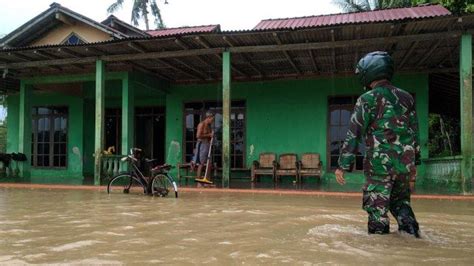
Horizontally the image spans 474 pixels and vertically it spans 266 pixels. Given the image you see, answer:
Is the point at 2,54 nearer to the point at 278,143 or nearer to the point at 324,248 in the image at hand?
the point at 278,143

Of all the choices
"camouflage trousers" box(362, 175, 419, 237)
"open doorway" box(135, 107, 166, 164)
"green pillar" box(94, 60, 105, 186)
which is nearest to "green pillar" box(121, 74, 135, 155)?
"green pillar" box(94, 60, 105, 186)

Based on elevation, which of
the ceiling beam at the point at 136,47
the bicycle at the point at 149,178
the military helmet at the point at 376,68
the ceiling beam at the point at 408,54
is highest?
the ceiling beam at the point at 136,47

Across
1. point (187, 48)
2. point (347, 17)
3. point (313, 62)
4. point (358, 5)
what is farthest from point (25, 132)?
point (358, 5)

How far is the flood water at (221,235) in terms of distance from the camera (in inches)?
122

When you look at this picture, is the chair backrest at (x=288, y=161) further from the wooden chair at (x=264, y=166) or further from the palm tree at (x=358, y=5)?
the palm tree at (x=358, y=5)

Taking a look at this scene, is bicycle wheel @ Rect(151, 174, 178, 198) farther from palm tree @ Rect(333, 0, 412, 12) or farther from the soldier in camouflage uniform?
palm tree @ Rect(333, 0, 412, 12)

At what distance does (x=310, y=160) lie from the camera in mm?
12398

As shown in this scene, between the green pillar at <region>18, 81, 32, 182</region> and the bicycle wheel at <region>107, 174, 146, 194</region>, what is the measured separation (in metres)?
→ 4.33

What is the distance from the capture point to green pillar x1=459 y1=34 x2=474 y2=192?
800cm

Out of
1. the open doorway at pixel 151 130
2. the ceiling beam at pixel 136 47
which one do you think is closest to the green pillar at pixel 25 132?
the open doorway at pixel 151 130

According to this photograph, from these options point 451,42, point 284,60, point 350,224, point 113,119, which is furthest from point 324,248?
point 113,119

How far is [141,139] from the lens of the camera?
1571cm

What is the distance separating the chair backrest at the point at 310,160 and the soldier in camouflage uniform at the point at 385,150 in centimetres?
836

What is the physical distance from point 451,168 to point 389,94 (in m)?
5.67
